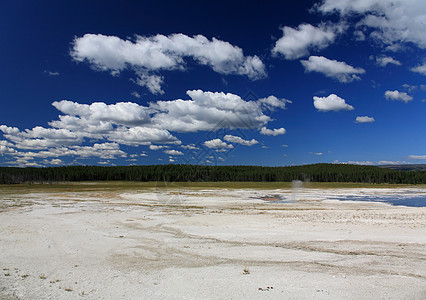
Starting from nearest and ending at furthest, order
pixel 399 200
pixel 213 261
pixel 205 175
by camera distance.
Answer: pixel 213 261 → pixel 399 200 → pixel 205 175

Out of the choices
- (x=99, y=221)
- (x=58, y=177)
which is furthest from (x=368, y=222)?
(x=58, y=177)

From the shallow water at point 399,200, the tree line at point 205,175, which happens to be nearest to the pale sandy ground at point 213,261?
the shallow water at point 399,200

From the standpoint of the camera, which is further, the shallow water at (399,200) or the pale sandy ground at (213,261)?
the shallow water at (399,200)

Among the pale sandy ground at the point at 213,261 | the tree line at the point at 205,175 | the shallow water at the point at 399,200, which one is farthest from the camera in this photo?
the tree line at the point at 205,175

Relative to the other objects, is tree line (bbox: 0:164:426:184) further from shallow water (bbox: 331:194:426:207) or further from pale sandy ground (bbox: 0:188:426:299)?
pale sandy ground (bbox: 0:188:426:299)

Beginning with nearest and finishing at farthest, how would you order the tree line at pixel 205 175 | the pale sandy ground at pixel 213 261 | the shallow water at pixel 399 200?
the pale sandy ground at pixel 213 261, the shallow water at pixel 399 200, the tree line at pixel 205 175

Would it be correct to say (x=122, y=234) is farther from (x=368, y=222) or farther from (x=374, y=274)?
(x=368, y=222)

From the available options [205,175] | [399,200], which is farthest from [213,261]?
[205,175]

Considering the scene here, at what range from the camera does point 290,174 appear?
16088cm

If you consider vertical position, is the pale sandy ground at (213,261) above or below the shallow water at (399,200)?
above

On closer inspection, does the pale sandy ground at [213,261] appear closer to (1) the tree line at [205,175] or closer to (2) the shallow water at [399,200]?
(2) the shallow water at [399,200]

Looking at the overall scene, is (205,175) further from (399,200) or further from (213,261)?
(213,261)

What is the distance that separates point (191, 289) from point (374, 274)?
660cm

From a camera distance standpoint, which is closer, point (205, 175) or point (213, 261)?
point (213, 261)
